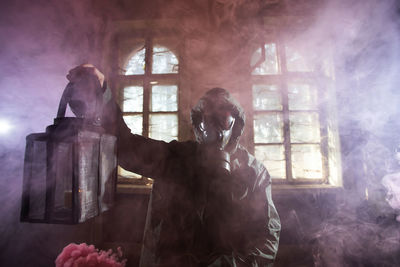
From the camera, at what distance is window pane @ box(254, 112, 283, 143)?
283cm

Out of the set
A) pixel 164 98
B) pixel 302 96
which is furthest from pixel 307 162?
pixel 164 98

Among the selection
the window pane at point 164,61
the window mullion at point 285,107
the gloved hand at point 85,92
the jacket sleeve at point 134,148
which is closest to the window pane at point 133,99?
the window pane at point 164,61

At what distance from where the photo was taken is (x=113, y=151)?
4.10ft

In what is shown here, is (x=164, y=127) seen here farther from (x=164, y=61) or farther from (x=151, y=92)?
(x=164, y=61)

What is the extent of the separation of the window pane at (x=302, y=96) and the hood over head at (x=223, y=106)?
5.01 ft

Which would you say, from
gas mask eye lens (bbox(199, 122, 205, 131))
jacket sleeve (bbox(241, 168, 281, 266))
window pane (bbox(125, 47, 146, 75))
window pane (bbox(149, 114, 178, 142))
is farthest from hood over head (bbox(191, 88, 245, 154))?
window pane (bbox(125, 47, 146, 75))

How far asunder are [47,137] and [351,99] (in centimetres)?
375

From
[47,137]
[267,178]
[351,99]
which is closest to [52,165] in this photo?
[47,137]

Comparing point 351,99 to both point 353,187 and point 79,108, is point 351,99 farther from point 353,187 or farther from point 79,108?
point 79,108

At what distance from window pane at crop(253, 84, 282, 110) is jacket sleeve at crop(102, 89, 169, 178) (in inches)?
73.9

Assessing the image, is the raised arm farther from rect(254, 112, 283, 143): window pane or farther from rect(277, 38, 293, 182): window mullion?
rect(277, 38, 293, 182): window mullion

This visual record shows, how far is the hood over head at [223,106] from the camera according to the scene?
179 cm

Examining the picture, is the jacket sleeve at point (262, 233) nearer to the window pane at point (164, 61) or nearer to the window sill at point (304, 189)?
the window sill at point (304, 189)

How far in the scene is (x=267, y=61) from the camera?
2.93 m
